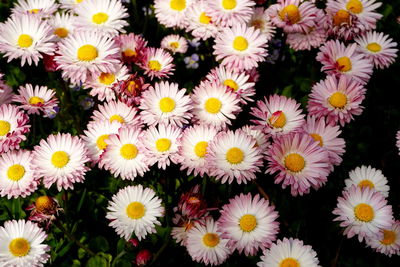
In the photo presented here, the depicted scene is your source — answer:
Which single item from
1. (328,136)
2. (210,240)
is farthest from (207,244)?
(328,136)

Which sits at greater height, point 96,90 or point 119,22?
point 119,22

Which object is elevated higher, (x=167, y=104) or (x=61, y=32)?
(x=61, y=32)

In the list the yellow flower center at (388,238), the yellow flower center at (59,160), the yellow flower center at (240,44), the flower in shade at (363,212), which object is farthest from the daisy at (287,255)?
the yellow flower center at (240,44)

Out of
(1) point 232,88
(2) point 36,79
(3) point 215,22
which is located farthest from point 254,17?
(2) point 36,79

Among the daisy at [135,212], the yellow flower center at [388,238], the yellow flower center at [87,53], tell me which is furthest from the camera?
the yellow flower center at [87,53]

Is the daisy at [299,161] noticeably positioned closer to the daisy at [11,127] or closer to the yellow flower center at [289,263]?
the yellow flower center at [289,263]

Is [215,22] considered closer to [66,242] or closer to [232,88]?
[232,88]

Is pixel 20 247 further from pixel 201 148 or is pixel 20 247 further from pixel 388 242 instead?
pixel 388 242
